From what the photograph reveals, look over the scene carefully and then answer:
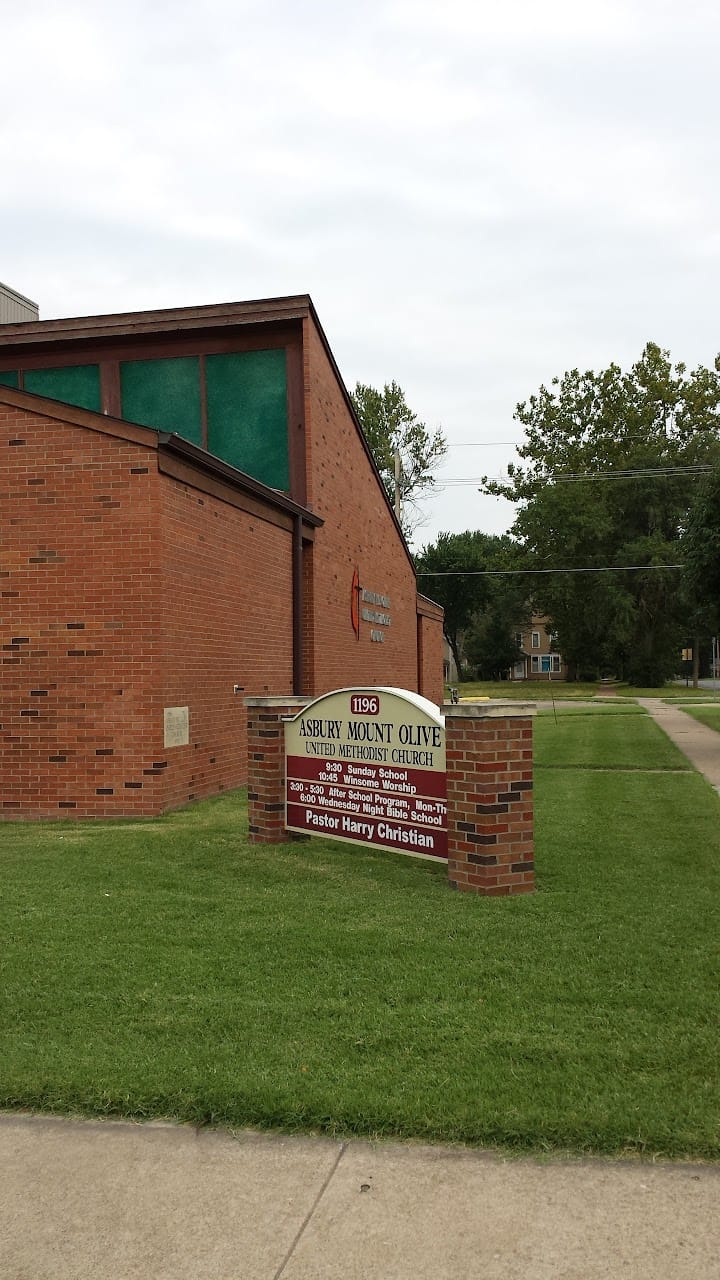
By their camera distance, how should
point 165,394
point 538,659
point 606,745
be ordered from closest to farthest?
point 165,394
point 606,745
point 538,659

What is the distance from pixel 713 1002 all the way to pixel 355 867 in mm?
3464

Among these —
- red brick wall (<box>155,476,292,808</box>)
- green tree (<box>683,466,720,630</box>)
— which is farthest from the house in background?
red brick wall (<box>155,476,292,808</box>)

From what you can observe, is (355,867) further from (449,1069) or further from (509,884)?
(449,1069)

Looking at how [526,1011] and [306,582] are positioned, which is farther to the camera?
[306,582]

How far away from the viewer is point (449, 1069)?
374cm

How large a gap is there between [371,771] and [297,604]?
26.4ft

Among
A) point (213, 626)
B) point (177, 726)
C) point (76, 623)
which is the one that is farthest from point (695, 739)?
point (76, 623)

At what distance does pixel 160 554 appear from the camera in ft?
32.7

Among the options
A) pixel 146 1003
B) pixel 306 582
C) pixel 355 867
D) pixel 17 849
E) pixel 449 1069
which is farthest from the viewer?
pixel 306 582

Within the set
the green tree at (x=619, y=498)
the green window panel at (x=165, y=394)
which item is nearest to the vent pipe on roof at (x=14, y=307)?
the green window panel at (x=165, y=394)

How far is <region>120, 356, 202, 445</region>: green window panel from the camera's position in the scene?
55.0ft

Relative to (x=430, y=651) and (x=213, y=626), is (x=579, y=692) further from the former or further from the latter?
(x=213, y=626)

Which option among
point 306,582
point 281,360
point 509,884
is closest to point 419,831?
point 509,884

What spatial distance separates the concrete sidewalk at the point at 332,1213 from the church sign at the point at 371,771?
→ 3589 millimetres
